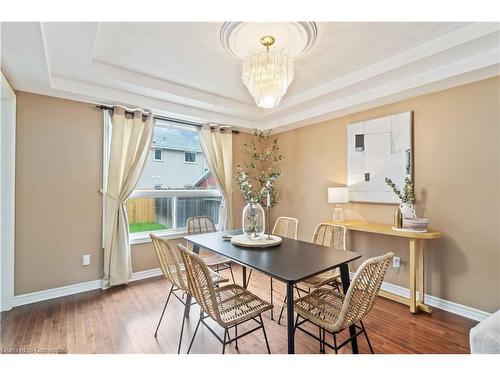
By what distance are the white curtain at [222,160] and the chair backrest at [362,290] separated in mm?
→ 2748

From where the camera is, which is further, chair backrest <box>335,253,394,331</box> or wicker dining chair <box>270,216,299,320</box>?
wicker dining chair <box>270,216,299,320</box>

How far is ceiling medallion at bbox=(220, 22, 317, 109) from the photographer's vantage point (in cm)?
188

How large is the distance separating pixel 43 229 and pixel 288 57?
3.14m

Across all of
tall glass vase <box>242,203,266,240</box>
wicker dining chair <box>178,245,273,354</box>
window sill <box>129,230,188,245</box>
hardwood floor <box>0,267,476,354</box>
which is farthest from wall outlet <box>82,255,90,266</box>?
tall glass vase <box>242,203,266,240</box>

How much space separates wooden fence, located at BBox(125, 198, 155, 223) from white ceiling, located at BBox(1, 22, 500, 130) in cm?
130

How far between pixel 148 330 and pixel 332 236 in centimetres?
197

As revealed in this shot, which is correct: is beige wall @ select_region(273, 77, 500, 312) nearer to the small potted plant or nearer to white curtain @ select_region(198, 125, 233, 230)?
the small potted plant

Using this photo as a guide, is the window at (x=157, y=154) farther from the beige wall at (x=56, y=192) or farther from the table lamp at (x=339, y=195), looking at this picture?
the table lamp at (x=339, y=195)

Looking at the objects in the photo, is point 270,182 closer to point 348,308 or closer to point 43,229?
point 348,308

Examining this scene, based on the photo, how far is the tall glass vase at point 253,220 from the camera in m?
2.37

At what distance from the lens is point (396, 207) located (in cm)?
293

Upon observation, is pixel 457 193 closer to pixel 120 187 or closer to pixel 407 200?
pixel 407 200
